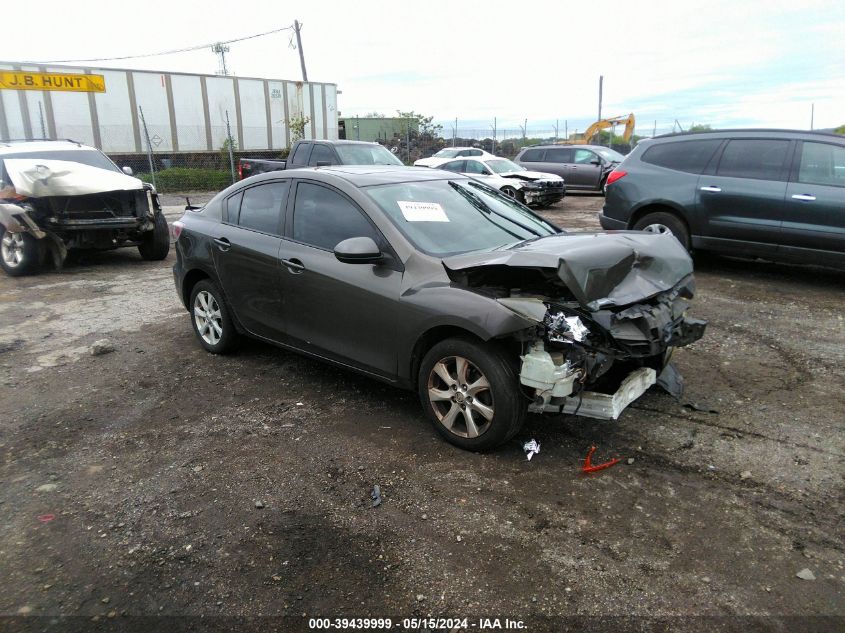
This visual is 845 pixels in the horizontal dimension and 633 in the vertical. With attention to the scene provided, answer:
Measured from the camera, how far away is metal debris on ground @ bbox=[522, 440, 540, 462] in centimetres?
368

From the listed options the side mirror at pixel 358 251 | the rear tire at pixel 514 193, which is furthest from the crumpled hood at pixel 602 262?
the rear tire at pixel 514 193

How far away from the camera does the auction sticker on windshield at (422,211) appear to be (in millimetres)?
4218

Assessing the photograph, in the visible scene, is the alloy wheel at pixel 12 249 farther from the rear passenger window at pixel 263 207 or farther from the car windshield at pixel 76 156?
the rear passenger window at pixel 263 207

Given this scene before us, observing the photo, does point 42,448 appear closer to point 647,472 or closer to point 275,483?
point 275,483

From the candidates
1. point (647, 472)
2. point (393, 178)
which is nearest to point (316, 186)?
point (393, 178)

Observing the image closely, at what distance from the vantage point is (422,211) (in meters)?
4.30

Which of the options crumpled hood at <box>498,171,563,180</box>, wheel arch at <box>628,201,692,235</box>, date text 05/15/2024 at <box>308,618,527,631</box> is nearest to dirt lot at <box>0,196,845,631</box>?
date text 05/15/2024 at <box>308,618,527,631</box>

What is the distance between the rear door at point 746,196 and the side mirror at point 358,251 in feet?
18.3

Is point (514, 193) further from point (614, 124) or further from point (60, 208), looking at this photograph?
point (614, 124)

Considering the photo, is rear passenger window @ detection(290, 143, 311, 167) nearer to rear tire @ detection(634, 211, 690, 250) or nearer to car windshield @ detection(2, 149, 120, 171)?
car windshield @ detection(2, 149, 120, 171)

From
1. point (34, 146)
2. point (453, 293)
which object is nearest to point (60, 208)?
point (34, 146)

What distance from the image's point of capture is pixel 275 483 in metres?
3.49

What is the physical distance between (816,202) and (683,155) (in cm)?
179

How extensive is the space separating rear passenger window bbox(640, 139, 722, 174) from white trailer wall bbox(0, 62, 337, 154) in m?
21.2
